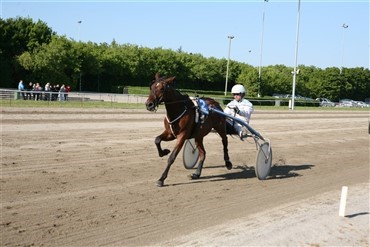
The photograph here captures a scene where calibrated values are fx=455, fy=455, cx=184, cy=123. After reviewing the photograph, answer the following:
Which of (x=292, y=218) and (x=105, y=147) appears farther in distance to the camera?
(x=105, y=147)

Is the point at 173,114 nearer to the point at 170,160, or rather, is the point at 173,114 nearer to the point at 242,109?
the point at 170,160

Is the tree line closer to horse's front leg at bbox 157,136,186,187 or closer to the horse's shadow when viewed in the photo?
the horse's shadow

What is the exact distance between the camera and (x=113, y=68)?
171 ft

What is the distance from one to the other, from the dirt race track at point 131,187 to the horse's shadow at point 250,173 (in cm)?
2

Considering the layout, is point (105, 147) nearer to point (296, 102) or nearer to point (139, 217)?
point (139, 217)

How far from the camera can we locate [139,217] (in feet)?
18.5

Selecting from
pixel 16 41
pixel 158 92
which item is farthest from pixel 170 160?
pixel 16 41

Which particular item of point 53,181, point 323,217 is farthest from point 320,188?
point 53,181

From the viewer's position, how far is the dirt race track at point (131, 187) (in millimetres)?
5129

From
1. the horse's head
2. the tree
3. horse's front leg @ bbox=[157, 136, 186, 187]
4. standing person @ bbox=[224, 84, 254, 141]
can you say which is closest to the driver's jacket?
standing person @ bbox=[224, 84, 254, 141]

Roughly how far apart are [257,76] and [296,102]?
8.95m

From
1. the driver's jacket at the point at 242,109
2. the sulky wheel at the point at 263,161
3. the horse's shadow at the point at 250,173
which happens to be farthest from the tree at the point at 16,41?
the sulky wheel at the point at 263,161

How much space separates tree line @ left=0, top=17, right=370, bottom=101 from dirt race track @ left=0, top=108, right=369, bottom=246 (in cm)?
2786

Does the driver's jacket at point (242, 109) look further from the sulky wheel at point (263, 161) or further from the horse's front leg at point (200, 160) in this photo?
the horse's front leg at point (200, 160)
